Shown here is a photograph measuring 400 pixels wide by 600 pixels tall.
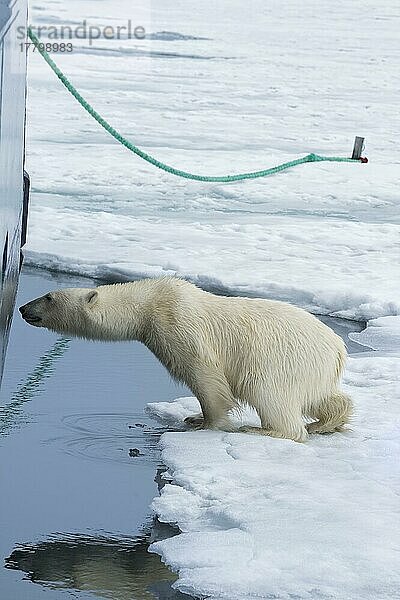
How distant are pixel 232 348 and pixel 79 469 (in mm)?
715

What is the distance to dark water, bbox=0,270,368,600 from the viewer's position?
2.82m

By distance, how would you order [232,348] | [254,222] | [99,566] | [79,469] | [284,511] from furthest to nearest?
Answer: 1. [254,222]
2. [232,348]
3. [79,469]
4. [284,511]
5. [99,566]

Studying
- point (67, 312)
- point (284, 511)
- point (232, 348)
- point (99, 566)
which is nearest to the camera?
point (99, 566)

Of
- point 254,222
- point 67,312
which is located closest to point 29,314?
point 67,312

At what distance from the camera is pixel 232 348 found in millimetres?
3967

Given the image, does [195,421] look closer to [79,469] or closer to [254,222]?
[79,469]

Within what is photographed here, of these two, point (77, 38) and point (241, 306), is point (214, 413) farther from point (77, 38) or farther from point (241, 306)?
point (77, 38)

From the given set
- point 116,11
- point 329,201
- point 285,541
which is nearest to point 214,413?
point 285,541

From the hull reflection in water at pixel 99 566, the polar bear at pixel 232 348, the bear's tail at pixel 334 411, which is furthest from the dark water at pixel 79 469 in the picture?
the bear's tail at pixel 334 411

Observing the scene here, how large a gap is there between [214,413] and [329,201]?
248 inches

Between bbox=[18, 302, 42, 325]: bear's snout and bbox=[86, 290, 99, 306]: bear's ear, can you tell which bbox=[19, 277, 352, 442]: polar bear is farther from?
bbox=[18, 302, 42, 325]: bear's snout

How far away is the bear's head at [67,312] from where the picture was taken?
4.07 m

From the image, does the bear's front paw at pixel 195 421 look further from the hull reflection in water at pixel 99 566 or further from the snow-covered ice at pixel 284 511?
the hull reflection in water at pixel 99 566

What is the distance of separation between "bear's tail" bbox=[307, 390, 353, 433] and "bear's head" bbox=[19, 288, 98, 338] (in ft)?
2.76
